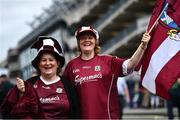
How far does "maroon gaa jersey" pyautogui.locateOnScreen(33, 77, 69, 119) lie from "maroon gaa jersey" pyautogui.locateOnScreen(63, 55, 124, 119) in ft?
0.97

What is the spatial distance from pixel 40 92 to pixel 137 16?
48574mm

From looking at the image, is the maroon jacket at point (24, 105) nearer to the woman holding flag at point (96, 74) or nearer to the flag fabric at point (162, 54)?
the woman holding flag at point (96, 74)

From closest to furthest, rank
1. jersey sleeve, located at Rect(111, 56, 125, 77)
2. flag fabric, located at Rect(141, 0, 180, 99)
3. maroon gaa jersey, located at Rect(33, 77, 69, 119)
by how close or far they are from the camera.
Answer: maroon gaa jersey, located at Rect(33, 77, 69, 119) < jersey sleeve, located at Rect(111, 56, 125, 77) < flag fabric, located at Rect(141, 0, 180, 99)

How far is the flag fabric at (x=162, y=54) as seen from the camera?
23.0ft

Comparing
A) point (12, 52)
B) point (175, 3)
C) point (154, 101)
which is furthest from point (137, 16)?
point (12, 52)

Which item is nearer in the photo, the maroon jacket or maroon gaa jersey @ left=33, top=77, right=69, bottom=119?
the maroon jacket

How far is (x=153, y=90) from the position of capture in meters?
7.01

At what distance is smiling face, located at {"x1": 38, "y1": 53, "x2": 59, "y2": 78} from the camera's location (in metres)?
6.38

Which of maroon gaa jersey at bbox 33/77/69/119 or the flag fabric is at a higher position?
the flag fabric

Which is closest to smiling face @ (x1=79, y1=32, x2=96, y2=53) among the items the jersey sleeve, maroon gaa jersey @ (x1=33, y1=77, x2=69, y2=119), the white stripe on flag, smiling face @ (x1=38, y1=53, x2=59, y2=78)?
the jersey sleeve

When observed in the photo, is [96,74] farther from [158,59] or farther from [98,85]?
[158,59]

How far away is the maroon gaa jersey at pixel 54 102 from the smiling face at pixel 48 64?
146 millimetres

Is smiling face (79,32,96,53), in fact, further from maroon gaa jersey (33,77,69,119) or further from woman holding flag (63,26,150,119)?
maroon gaa jersey (33,77,69,119)

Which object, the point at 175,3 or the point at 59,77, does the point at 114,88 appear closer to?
the point at 59,77
